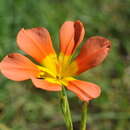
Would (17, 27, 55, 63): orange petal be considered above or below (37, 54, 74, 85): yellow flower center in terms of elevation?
above

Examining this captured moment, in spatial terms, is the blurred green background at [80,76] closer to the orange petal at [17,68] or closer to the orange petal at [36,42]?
the orange petal at [36,42]

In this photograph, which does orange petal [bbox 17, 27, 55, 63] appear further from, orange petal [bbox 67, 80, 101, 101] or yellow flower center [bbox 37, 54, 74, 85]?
orange petal [bbox 67, 80, 101, 101]

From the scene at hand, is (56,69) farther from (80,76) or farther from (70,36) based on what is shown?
(80,76)

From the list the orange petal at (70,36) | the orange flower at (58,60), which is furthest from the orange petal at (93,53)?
the orange petal at (70,36)

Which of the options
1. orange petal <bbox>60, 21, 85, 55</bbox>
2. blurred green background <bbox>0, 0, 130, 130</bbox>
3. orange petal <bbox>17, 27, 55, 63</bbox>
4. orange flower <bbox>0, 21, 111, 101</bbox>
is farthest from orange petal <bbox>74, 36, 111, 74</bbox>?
blurred green background <bbox>0, 0, 130, 130</bbox>

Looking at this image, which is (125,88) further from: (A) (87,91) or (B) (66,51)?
(A) (87,91)

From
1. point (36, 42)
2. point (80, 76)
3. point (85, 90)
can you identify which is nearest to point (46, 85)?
point (85, 90)

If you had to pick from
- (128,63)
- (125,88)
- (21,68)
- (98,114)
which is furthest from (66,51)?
(128,63)
